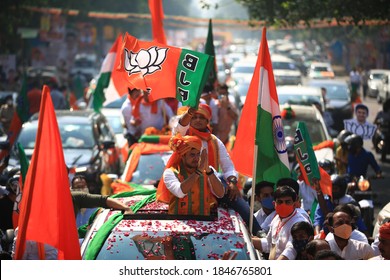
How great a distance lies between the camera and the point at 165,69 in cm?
1098

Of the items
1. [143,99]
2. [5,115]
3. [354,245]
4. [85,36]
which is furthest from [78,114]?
A: [85,36]

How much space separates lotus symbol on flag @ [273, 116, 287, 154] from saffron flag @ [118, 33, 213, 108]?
0.75 metres

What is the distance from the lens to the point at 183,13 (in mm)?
143750

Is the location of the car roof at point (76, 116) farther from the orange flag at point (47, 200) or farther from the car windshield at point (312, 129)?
the orange flag at point (47, 200)

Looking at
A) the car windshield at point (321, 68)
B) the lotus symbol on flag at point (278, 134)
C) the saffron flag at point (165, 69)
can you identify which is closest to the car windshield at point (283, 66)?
the car windshield at point (321, 68)

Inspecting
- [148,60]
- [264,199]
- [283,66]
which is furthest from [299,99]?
[283,66]

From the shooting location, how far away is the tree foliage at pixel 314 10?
73.7 ft

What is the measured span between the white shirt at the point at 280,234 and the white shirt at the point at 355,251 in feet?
1.28

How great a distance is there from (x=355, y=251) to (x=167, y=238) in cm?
158

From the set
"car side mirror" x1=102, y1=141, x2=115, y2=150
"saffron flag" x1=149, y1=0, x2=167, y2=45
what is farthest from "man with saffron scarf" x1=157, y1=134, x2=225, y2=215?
"car side mirror" x1=102, y1=141, x2=115, y2=150

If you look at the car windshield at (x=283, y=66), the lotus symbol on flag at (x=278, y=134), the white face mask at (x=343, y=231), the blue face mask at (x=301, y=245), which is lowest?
the car windshield at (x=283, y=66)

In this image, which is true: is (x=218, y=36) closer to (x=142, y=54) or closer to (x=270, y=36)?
(x=270, y=36)

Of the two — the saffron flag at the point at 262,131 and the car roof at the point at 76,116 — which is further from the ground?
the saffron flag at the point at 262,131

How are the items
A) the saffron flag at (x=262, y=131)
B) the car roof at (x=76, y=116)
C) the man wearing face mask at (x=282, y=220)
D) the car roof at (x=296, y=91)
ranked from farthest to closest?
the car roof at (x=296, y=91), the car roof at (x=76, y=116), the saffron flag at (x=262, y=131), the man wearing face mask at (x=282, y=220)
